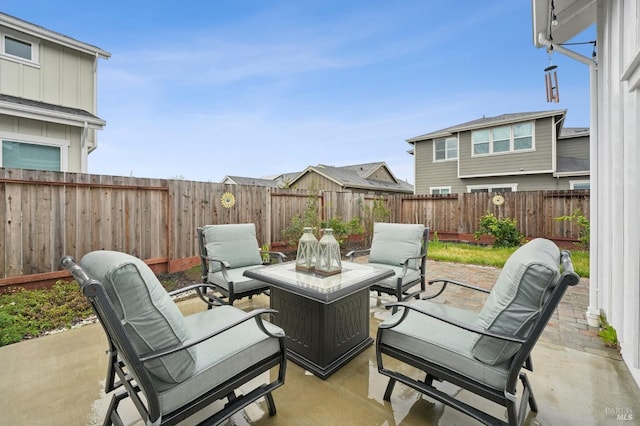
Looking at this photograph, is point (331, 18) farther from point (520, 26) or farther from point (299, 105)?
point (299, 105)

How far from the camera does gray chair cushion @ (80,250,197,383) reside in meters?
1.23

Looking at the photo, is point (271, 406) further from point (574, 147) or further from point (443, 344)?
point (574, 147)

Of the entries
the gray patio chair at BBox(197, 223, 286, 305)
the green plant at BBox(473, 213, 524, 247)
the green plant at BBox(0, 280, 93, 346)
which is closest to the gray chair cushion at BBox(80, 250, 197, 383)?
the gray patio chair at BBox(197, 223, 286, 305)

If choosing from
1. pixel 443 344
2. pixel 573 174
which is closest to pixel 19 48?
pixel 443 344

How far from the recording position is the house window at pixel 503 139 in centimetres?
1182

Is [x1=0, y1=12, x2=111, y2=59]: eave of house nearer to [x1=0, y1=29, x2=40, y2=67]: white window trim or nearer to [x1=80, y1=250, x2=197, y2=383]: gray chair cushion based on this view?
[x1=0, y1=29, x2=40, y2=67]: white window trim

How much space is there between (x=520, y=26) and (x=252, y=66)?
7.81m

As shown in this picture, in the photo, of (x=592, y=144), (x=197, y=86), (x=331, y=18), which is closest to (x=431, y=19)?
(x=331, y=18)

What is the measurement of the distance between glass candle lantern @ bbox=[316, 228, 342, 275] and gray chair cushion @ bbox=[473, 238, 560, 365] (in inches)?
55.8

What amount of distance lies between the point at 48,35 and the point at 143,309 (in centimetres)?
914

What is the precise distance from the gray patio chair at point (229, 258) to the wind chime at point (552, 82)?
14.3ft

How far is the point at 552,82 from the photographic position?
3.76 m

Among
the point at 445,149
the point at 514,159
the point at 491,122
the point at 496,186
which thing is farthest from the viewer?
the point at 445,149

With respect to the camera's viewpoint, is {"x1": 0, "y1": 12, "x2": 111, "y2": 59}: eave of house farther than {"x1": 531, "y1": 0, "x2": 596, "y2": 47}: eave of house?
Yes
